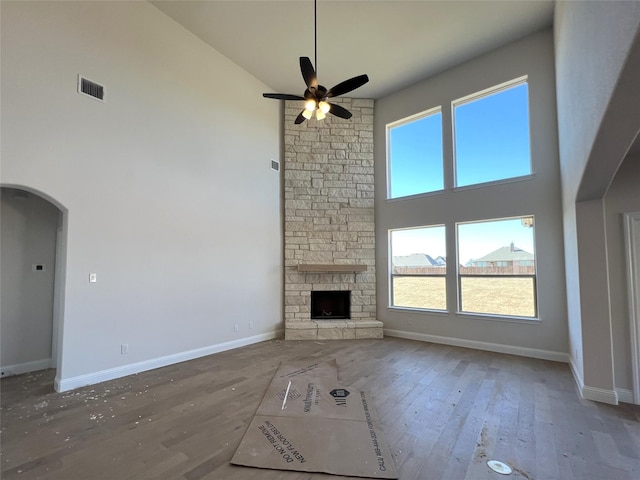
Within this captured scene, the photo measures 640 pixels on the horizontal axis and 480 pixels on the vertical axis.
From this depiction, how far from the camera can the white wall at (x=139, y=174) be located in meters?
3.27

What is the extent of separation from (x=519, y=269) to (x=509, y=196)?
1182 mm

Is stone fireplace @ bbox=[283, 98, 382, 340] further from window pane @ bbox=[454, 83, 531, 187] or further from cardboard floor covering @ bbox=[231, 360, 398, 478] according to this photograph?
cardboard floor covering @ bbox=[231, 360, 398, 478]

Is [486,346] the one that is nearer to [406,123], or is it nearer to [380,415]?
[380,415]

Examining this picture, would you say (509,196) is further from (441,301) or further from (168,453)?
(168,453)

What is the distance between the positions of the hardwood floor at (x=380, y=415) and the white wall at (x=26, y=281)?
1.16ft

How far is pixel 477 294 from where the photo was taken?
5.09m

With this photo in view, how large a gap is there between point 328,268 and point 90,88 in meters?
4.48

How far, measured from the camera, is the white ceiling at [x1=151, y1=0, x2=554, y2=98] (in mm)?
4164

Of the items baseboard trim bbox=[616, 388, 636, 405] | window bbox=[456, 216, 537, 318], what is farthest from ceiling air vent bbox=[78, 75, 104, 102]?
baseboard trim bbox=[616, 388, 636, 405]

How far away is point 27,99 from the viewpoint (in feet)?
10.3

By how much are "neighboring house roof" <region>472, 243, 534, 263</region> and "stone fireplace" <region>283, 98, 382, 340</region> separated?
218 centimetres

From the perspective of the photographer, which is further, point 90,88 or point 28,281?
point 28,281

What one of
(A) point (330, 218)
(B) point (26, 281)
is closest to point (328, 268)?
(A) point (330, 218)

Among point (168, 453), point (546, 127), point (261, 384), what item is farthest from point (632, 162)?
point (168, 453)
